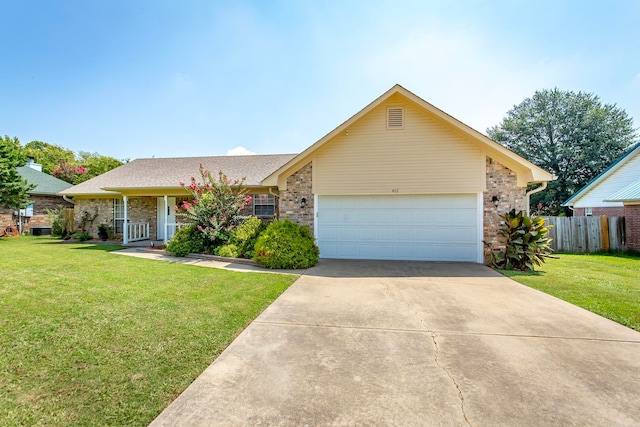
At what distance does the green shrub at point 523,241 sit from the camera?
7.87 meters

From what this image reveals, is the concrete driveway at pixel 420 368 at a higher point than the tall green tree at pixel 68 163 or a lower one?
lower

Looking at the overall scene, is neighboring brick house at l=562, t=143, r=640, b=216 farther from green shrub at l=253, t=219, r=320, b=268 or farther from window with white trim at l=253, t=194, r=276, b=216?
window with white trim at l=253, t=194, r=276, b=216

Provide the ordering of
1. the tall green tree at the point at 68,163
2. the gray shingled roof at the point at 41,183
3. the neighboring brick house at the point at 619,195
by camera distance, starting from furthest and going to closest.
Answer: the tall green tree at the point at 68,163 → the gray shingled roof at the point at 41,183 → the neighboring brick house at the point at 619,195

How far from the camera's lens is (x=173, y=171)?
15242mm

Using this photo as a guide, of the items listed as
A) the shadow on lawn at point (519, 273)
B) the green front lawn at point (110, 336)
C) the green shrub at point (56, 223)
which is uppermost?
the green shrub at point (56, 223)

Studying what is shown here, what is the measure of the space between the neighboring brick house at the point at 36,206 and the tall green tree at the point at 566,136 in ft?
133

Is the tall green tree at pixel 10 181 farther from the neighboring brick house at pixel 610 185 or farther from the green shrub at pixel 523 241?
the neighboring brick house at pixel 610 185

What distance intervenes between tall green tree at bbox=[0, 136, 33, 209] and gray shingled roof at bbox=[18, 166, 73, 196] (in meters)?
2.68

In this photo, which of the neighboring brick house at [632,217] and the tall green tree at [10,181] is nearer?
the neighboring brick house at [632,217]

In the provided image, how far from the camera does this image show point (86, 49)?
10.8 meters

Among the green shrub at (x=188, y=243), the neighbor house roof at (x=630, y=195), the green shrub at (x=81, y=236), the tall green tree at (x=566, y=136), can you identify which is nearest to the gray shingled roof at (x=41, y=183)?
the green shrub at (x=81, y=236)

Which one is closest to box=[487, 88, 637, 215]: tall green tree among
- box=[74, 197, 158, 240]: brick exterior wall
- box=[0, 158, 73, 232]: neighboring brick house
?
box=[74, 197, 158, 240]: brick exterior wall

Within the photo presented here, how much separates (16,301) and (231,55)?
9.31 meters

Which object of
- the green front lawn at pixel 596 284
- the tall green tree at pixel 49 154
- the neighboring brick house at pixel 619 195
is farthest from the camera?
the tall green tree at pixel 49 154
